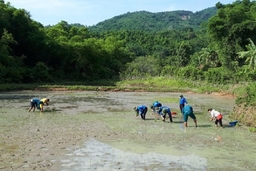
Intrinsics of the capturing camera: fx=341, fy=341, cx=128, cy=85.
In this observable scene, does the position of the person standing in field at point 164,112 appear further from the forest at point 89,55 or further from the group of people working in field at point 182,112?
the forest at point 89,55

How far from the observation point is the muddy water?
11312 mm

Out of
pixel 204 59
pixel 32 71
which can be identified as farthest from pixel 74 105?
pixel 204 59

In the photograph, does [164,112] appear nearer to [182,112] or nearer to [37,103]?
[182,112]

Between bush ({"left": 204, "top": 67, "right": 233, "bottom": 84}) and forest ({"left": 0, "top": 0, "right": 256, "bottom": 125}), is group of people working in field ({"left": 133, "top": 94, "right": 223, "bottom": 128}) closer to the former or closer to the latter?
forest ({"left": 0, "top": 0, "right": 256, "bottom": 125})

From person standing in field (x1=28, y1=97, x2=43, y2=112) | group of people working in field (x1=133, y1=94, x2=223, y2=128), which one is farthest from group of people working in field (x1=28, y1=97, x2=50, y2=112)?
group of people working in field (x1=133, y1=94, x2=223, y2=128)

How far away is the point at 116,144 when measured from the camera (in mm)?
14102

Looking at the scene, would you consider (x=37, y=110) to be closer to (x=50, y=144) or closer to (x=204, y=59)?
(x=50, y=144)

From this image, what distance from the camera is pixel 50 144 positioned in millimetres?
13625

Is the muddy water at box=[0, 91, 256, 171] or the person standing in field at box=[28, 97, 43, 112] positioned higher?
the person standing in field at box=[28, 97, 43, 112]

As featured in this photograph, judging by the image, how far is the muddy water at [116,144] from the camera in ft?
37.1

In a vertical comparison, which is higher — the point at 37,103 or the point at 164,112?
the point at 37,103

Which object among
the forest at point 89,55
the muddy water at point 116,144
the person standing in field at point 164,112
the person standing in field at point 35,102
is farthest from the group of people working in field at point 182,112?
the forest at point 89,55

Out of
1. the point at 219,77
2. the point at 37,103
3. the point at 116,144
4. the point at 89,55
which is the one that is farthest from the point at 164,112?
the point at 89,55

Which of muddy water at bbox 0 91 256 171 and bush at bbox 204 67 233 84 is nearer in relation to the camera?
muddy water at bbox 0 91 256 171
